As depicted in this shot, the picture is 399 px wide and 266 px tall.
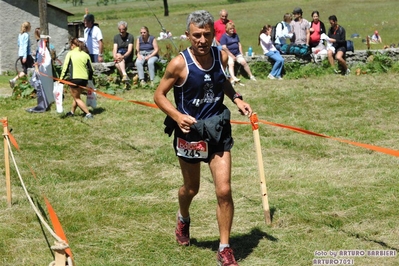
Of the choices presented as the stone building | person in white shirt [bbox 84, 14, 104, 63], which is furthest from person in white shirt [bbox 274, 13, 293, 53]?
the stone building

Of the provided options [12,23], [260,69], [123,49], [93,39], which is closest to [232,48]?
[260,69]

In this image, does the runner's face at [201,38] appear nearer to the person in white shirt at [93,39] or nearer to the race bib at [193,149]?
the race bib at [193,149]

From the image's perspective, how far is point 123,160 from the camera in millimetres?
10242

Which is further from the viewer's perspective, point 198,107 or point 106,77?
point 106,77

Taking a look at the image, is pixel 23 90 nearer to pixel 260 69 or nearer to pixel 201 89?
pixel 260 69

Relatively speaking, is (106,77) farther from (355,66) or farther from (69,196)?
(69,196)

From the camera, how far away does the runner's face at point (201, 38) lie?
5.65 m

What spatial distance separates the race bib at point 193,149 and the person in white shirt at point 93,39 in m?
11.1

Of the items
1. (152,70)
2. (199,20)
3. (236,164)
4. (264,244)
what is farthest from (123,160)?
(152,70)

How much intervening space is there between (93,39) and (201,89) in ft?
37.7

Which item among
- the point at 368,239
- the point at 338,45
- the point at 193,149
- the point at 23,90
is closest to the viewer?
the point at 193,149

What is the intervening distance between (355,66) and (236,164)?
8316 mm

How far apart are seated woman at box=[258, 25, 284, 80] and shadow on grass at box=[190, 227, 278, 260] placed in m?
10.3

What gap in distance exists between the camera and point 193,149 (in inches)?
227
